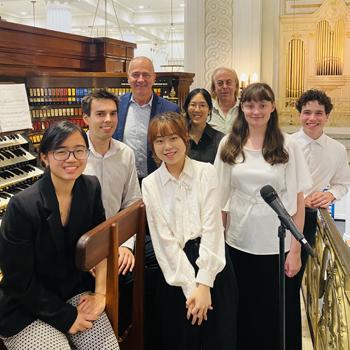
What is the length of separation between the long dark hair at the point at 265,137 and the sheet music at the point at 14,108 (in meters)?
1.62

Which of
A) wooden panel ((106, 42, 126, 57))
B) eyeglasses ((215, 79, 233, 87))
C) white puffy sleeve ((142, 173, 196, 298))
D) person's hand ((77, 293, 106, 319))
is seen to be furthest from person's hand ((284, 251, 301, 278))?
wooden panel ((106, 42, 126, 57))

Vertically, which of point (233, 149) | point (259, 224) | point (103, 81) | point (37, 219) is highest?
point (103, 81)

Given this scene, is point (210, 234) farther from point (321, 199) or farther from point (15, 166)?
point (15, 166)

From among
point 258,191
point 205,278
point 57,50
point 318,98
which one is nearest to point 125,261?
point 205,278

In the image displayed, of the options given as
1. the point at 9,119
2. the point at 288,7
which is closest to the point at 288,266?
the point at 9,119

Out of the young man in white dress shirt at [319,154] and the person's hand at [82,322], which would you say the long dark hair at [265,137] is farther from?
the person's hand at [82,322]

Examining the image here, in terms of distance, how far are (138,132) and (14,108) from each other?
91 cm

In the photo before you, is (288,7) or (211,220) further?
(288,7)

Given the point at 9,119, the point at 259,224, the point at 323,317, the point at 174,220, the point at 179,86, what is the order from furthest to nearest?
the point at 179,86
the point at 9,119
the point at 323,317
the point at 259,224
the point at 174,220

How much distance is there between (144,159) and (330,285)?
5.03 ft

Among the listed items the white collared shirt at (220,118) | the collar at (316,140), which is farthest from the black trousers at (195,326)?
the white collared shirt at (220,118)

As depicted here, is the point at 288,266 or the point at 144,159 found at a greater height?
the point at 144,159

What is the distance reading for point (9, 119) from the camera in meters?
3.12

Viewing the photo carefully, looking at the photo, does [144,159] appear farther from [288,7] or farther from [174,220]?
[288,7]
